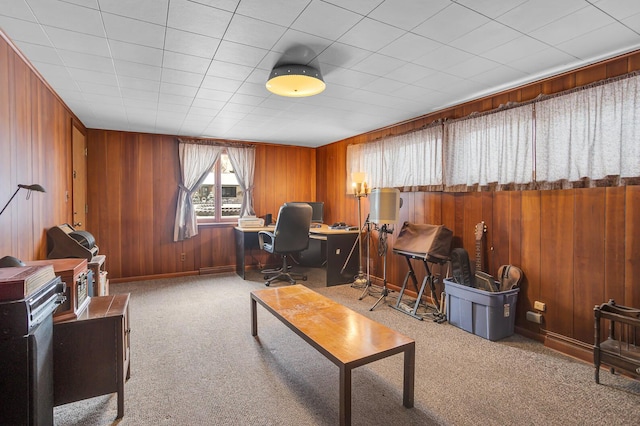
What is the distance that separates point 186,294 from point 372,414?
3.22 meters

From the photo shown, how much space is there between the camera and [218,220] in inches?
223

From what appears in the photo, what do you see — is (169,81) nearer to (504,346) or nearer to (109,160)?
(109,160)

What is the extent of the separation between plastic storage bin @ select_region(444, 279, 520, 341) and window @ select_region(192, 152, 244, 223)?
4.08m

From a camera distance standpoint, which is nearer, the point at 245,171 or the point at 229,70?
the point at 229,70

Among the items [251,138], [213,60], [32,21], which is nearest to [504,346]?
[213,60]

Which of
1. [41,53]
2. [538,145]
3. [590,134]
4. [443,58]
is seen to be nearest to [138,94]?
[41,53]

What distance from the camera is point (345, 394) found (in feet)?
5.41

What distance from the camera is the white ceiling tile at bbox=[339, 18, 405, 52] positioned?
197 centimetres

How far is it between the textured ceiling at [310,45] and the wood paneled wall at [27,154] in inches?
6.0

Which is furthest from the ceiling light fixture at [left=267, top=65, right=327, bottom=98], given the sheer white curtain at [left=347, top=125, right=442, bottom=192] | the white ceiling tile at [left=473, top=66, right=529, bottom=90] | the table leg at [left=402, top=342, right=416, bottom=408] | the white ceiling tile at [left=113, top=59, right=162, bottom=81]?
the table leg at [left=402, top=342, right=416, bottom=408]

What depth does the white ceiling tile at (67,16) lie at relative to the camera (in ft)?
5.73

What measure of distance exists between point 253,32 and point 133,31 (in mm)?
765

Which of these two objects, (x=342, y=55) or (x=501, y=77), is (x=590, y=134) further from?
(x=342, y=55)

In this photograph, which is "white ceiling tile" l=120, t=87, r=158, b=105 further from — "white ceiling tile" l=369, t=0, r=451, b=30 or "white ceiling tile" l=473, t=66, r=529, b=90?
"white ceiling tile" l=473, t=66, r=529, b=90
